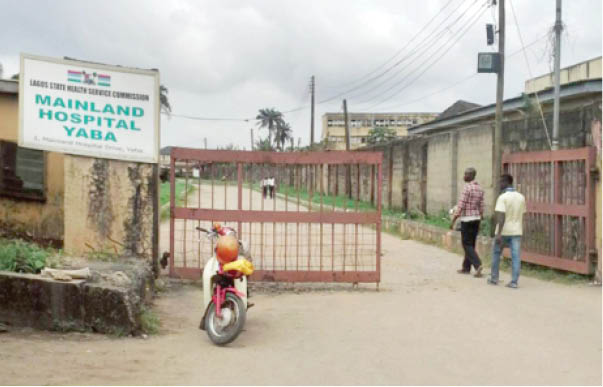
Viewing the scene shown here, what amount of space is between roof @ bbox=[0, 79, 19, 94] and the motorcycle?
193 inches

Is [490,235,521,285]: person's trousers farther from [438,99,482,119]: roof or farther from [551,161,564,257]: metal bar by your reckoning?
[438,99,482,119]: roof

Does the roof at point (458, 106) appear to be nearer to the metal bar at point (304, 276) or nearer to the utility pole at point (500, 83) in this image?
the utility pole at point (500, 83)

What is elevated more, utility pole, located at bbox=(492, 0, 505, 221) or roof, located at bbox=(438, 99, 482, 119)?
roof, located at bbox=(438, 99, 482, 119)

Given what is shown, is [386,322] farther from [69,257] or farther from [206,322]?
[69,257]

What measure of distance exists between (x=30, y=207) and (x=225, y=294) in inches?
195

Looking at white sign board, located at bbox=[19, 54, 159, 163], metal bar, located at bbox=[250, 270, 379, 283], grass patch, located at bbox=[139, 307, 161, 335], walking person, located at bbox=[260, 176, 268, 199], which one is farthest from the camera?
walking person, located at bbox=[260, 176, 268, 199]

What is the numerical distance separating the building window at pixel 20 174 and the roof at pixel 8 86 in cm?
77

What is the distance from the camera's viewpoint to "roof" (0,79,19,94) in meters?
9.82

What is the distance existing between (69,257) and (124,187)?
3.70 feet

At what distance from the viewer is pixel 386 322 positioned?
7.41 metres

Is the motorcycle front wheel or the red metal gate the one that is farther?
the red metal gate

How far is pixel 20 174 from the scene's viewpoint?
10.1 metres

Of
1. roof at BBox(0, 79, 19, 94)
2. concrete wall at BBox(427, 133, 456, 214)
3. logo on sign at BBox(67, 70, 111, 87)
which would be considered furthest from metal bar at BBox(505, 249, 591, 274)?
roof at BBox(0, 79, 19, 94)

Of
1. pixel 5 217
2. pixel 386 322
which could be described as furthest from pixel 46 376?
pixel 5 217
